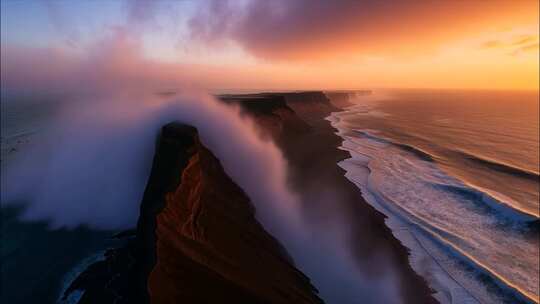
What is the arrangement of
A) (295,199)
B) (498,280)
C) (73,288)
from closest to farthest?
(73,288) → (498,280) → (295,199)

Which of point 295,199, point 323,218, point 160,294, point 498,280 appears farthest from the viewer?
point 295,199

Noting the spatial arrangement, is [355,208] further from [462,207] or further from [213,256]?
[213,256]

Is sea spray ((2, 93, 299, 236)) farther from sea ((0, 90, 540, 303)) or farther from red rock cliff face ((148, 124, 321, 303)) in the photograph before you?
red rock cliff face ((148, 124, 321, 303))

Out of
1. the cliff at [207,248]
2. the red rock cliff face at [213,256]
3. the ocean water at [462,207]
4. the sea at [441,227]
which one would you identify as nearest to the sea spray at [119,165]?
the sea at [441,227]

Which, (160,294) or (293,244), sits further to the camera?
(293,244)

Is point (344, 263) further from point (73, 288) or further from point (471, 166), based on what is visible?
point (471, 166)

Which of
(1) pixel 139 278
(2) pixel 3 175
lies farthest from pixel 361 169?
(2) pixel 3 175

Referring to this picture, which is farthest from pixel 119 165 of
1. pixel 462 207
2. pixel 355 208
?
pixel 462 207

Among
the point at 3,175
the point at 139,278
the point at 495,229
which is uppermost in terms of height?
the point at 139,278

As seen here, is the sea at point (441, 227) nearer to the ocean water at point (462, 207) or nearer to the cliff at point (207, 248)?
the ocean water at point (462, 207)
